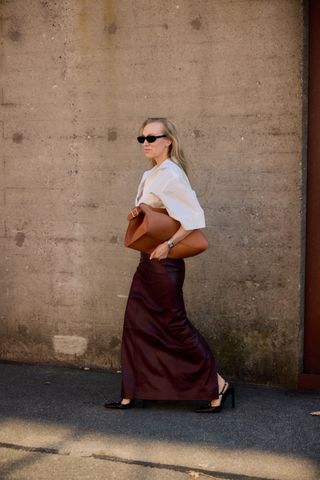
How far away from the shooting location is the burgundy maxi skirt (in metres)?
5.59

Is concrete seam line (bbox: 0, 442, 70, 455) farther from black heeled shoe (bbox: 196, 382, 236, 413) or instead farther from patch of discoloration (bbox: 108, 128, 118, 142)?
patch of discoloration (bbox: 108, 128, 118, 142)

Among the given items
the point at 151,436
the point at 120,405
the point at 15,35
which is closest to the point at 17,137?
the point at 15,35

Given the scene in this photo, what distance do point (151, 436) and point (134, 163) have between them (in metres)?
2.35

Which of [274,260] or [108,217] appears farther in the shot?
[108,217]

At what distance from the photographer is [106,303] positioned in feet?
22.2

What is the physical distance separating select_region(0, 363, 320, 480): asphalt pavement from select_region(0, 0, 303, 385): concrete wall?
0.61 metres

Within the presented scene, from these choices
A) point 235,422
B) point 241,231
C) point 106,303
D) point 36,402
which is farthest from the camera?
point 106,303

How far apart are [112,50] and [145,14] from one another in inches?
15.4

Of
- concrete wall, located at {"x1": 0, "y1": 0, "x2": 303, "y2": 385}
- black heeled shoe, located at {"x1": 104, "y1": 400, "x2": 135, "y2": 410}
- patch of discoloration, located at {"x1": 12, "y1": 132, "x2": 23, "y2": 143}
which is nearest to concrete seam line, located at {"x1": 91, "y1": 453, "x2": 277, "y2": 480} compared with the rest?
black heeled shoe, located at {"x1": 104, "y1": 400, "x2": 135, "y2": 410}

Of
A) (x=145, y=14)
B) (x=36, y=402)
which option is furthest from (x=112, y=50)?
(x=36, y=402)

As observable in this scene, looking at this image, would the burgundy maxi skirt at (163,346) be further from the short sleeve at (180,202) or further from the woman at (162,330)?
the short sleeve at (180,202)

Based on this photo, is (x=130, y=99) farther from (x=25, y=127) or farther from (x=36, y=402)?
(x=36, y=402)

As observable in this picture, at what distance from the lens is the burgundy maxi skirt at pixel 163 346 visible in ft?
18.3

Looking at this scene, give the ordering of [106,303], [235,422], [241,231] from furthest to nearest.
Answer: [106,303], [241,231], [235,422]
